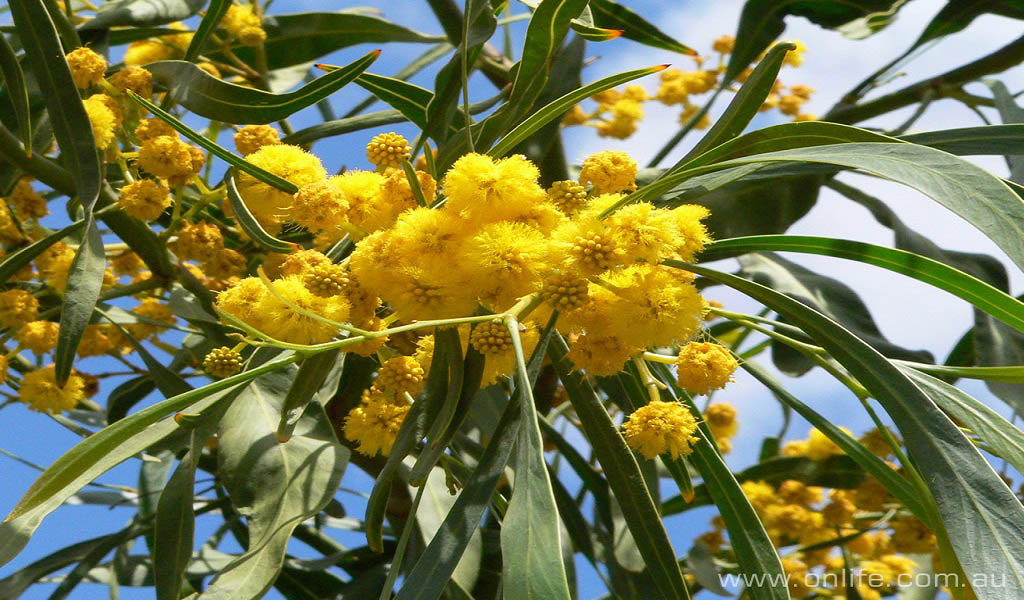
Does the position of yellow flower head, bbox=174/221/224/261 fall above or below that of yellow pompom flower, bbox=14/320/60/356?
above

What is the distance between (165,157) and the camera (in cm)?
134

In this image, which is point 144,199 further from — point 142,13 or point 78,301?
point 142,13

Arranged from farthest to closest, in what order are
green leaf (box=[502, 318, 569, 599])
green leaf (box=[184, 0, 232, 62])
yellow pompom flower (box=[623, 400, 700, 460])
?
green leaf (box=[184, 0, 232, 62]) → yellow pompom flower (box=[623, 400, 700, 460]) → green leaf (box=[502, 318, 569, 599])

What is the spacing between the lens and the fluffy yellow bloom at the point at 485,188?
3.15ft

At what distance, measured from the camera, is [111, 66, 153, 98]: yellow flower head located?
139 cm

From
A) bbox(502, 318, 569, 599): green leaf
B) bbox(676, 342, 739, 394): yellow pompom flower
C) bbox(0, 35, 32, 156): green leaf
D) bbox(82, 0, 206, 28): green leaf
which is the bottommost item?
bbox(502, 318, 569, 599): green leaf

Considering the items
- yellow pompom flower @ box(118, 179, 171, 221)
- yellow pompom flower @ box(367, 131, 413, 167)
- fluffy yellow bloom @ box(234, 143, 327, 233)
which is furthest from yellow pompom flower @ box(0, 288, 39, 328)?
yellow pompom flower @ box(367, 131, 413, 167)

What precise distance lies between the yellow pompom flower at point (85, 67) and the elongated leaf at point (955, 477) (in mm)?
1075

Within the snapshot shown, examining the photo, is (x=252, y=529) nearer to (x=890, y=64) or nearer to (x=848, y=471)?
(x=848, y=471)

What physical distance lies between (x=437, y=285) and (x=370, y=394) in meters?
0.27

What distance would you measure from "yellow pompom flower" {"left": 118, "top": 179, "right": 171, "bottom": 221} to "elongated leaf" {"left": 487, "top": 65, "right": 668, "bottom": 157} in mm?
558

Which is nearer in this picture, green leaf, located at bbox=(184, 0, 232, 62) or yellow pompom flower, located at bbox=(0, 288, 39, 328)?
green leaf, located at bbox=(184, 0, 232, 62)

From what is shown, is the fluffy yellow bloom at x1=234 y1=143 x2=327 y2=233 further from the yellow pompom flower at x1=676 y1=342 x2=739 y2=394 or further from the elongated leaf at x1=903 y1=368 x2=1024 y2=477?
the elongated leaf at x1=903 y1=368 x2=1024 y2=477

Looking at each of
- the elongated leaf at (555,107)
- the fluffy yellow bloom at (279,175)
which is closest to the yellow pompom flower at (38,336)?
the fluffy yellow bloom at (279,175)
